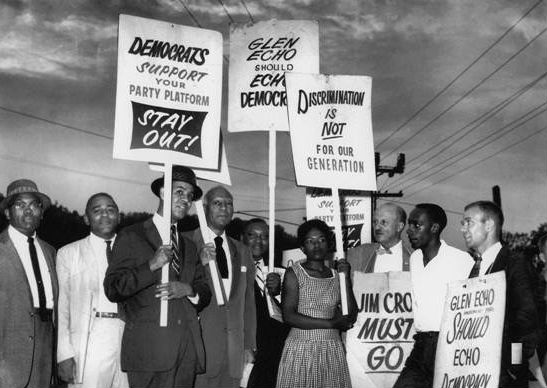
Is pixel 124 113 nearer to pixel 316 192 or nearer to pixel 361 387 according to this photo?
pixel 361 387

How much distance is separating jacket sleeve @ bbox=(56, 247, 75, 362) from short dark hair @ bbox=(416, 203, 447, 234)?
11.6 ft

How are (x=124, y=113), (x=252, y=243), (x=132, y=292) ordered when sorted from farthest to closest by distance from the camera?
(x=252, y=243), (x=124, y=113), (x=132, y=292)

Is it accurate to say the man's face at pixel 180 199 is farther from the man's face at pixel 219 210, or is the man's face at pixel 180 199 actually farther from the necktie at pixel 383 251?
the necktie at pixel 383 251

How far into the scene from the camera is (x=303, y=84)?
8633mm

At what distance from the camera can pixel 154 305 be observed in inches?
247

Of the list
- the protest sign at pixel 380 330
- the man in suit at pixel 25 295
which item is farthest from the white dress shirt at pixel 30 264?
the protest sign at pixel 380 330

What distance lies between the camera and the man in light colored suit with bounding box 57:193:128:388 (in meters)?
7.04

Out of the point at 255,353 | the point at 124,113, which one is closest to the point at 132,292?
the point at 124,113

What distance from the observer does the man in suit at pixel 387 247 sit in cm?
882

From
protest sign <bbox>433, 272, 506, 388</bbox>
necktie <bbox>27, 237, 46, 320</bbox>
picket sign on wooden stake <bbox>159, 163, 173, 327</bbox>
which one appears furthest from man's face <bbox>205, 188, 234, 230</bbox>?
protest sign <bbox>433, 272, 506, 388</bbox>

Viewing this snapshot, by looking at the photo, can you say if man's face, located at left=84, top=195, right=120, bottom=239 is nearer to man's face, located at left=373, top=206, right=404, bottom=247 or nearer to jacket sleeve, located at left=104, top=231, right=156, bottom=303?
jacket sleeve, located at left=104, top=231, right=156, bottom=303

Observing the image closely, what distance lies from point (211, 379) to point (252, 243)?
98.9 inches

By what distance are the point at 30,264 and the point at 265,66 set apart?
11.9 ft

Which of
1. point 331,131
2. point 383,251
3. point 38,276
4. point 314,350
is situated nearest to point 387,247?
point 383,251
